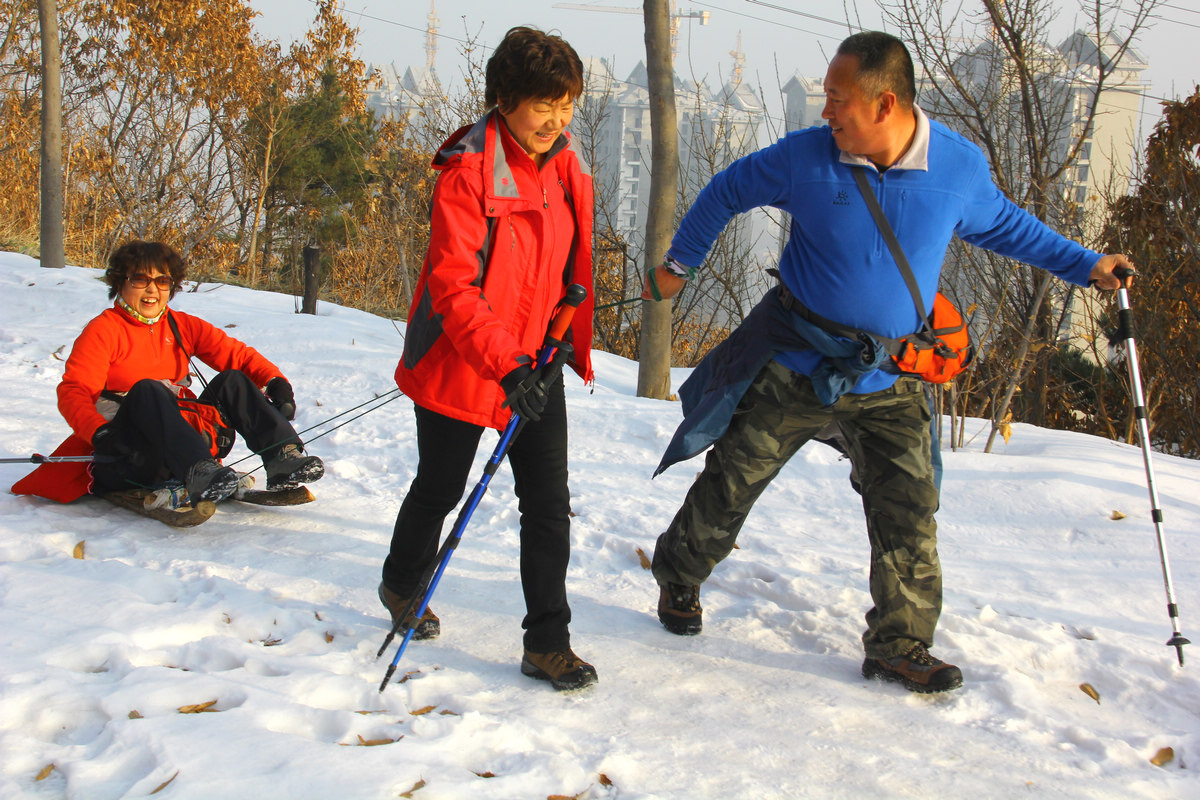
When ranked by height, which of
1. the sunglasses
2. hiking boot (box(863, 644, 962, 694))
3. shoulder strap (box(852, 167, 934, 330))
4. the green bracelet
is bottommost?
hiking boot (box(863, 644, 962, 694))

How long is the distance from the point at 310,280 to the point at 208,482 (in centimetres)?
563

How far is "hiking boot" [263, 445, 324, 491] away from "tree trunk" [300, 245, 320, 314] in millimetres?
5290

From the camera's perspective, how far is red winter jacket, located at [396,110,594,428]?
97.0 inches

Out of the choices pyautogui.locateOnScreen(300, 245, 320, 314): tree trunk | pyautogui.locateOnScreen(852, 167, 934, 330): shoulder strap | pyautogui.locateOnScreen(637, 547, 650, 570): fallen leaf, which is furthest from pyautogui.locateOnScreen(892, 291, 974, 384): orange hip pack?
pyautogui.locateOnScreen(300, 245, 320, 314): tree trunk

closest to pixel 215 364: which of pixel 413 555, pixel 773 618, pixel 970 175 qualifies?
pixel 413 555

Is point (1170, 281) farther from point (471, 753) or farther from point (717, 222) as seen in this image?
point (471, 753)

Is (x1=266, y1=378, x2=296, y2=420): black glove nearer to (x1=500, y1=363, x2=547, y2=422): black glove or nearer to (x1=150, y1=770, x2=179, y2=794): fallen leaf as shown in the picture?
(x1=500, y1=363, x2=547, y2=422): black glove

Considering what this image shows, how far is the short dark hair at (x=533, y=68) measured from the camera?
242 cm

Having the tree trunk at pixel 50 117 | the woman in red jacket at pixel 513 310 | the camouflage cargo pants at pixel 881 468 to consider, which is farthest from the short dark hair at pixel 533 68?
the tree trunk at pixel 50 117

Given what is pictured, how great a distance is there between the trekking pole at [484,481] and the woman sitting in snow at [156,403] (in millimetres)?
1496

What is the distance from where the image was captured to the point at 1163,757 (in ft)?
8.04

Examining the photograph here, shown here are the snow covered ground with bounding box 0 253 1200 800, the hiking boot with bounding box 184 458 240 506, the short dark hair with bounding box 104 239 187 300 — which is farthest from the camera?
the short dark hair with bounding box 104 239 187 300

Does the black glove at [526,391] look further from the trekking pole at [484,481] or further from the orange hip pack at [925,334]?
the orange hip pack at [925,334]

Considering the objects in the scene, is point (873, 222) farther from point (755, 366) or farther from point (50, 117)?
point (50, 117)
